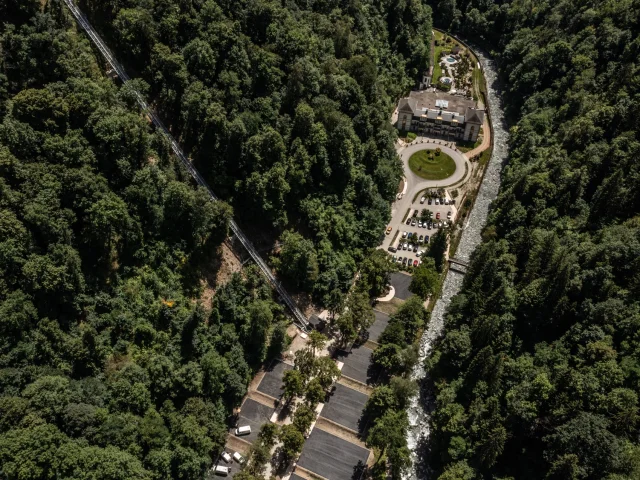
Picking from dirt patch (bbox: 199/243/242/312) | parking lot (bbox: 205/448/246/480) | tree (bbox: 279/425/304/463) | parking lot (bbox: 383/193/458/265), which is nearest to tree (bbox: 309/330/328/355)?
tree (bbox: 279/425/304/463)

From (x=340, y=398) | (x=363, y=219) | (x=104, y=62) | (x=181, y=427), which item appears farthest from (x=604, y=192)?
(x=104, y=62)

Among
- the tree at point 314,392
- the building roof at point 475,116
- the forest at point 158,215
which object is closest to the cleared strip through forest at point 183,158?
the forest at point 158,215

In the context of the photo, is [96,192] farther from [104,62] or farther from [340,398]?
[340,398]

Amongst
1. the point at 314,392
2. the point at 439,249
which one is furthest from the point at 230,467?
the point at 439,249

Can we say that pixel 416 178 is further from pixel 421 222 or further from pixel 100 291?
pixel 100 291

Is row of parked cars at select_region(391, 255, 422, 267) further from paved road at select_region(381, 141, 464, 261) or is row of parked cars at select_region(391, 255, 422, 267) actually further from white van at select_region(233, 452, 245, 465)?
white van at select_region(233, 452, 245, 465)

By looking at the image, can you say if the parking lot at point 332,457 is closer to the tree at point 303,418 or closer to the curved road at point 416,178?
the tree at point 303,418
